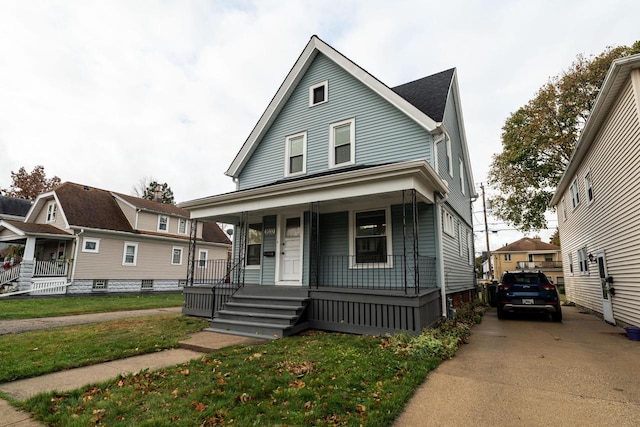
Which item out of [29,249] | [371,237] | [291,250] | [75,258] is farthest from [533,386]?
[29,249]

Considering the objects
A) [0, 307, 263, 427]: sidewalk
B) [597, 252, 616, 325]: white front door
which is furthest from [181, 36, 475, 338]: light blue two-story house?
[597, 252, 616, 325]: white front door

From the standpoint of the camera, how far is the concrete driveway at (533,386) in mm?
3150

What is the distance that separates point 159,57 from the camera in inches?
492

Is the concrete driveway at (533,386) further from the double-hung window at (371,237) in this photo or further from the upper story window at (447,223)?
the upper story window at (447,223)

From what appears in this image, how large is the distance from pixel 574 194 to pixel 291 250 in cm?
1230

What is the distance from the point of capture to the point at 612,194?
8312 millimetres

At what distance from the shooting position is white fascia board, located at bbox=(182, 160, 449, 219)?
22.2ft

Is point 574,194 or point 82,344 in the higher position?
point 574,194

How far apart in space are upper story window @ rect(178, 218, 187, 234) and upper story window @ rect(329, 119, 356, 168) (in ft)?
58.0

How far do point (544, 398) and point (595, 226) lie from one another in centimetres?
961

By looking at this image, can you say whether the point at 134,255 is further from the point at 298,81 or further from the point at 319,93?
the point at 319,93

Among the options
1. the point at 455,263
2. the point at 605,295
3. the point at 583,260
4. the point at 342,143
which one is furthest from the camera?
the point at 583,260

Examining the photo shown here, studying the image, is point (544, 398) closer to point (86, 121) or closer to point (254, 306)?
point (254, 306)

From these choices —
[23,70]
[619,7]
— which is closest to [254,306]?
[23,70]
